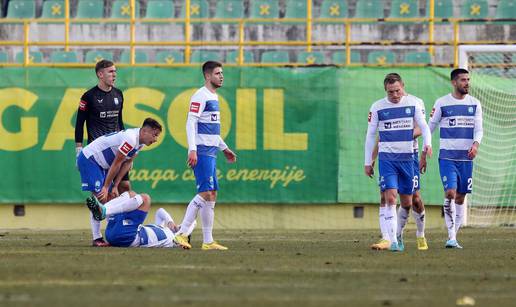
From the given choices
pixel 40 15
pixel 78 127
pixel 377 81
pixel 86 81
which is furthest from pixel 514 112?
pixel 40 15

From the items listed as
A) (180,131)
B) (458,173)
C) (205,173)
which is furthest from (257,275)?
(180,131)

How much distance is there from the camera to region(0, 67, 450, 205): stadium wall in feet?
66.9

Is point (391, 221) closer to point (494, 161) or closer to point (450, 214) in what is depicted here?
point (450, 214)

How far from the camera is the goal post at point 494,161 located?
802 inches

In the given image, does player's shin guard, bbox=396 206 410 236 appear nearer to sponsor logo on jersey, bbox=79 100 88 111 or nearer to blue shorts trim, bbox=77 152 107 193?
blue shorts trim, bbox=77 152 107 193

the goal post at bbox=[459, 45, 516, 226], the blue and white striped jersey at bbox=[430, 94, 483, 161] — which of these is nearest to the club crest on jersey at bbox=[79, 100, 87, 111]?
the blue and white striped jersey at bbox=[430, 94, 483, 161]

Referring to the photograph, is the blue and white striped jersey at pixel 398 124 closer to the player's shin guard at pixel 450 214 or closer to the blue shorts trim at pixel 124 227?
the player's shin guard at pixel 450 214

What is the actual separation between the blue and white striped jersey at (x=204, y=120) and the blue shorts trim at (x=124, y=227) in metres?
1.05

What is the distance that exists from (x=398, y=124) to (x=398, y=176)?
0.60 meters

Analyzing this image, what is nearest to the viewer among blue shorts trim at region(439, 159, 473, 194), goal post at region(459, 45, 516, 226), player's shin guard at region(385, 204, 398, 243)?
player's shin guard at region(385, 204, 398, 243)

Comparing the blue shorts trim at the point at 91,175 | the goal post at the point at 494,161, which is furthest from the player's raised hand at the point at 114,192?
the goal post at the point at 494,161

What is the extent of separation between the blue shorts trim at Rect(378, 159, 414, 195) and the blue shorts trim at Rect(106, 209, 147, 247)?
275cm

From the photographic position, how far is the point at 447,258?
1260 cm


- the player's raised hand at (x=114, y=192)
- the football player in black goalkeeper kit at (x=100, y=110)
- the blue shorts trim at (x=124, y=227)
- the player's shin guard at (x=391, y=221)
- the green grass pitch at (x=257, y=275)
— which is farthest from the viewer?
the football player in black goalkeeper kit at (x=100, y=110)
